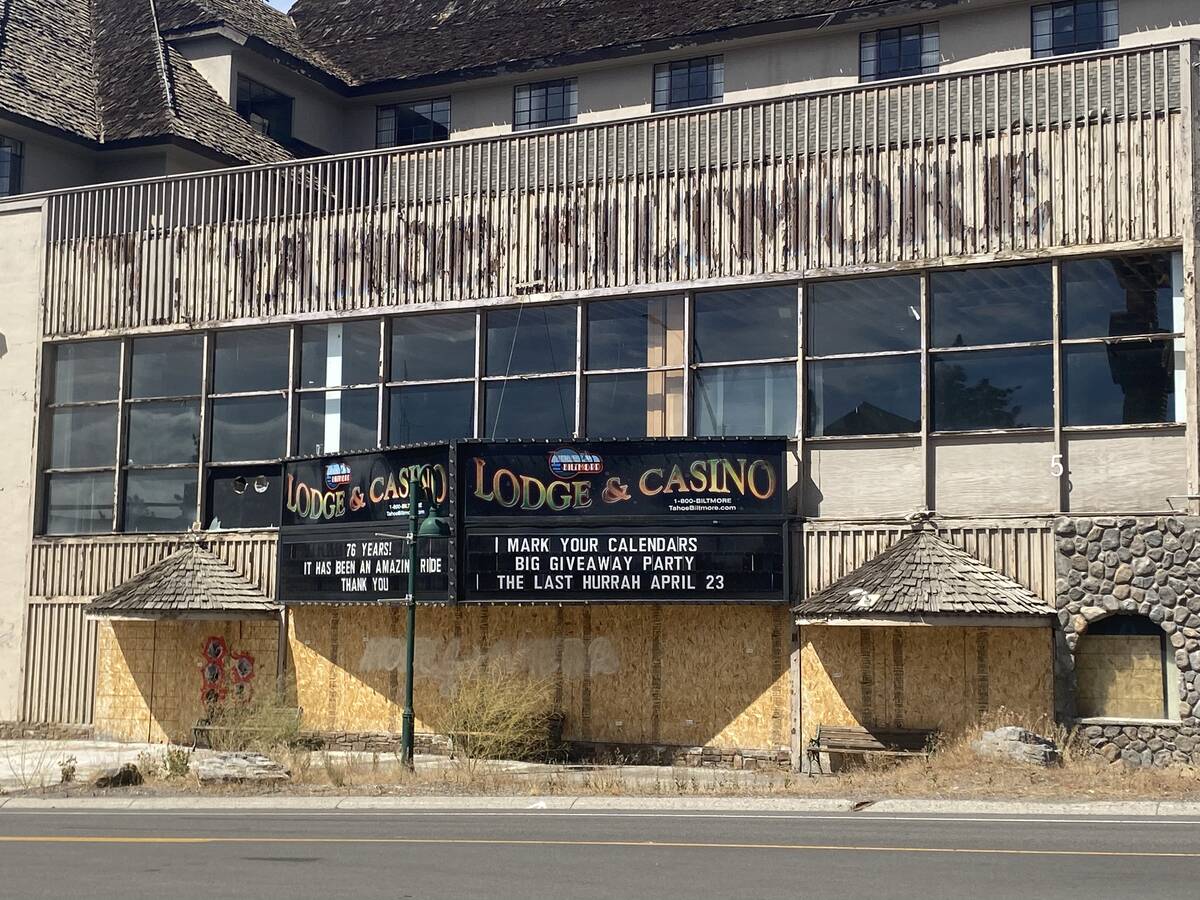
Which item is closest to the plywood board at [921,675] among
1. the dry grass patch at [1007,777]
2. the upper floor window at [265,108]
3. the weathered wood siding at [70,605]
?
the dry grass patch at [1007,777]

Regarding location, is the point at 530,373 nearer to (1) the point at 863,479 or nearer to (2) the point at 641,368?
(2) the point at 641,368

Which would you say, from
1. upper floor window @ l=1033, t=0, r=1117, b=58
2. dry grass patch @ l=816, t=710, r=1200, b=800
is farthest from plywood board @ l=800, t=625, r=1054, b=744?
upper floor window @ l=1033, t=0, r=1117, b=58

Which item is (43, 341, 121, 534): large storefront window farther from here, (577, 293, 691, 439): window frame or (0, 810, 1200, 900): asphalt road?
(0, 810, 1200, 900): asphalt road

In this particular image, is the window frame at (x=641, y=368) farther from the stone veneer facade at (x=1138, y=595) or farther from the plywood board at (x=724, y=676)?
the stone veneer facade at (x=1138, y=595)

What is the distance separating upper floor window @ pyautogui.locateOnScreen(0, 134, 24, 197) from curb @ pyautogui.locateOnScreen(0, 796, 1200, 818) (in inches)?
684

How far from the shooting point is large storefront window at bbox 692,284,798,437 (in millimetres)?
26688

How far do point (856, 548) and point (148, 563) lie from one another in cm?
1419

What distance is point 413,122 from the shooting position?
38844 millimetres

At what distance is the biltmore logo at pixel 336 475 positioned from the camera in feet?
95.5

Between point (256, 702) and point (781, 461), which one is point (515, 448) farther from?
point (256, 702)

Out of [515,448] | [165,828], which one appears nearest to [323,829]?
[165,828]

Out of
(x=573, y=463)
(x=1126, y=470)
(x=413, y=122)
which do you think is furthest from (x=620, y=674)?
(x=413, y=122)

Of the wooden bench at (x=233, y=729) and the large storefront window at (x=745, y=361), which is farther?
the wooden bench at (x=233, y=729)

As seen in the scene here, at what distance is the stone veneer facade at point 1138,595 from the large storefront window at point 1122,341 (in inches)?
68.3
